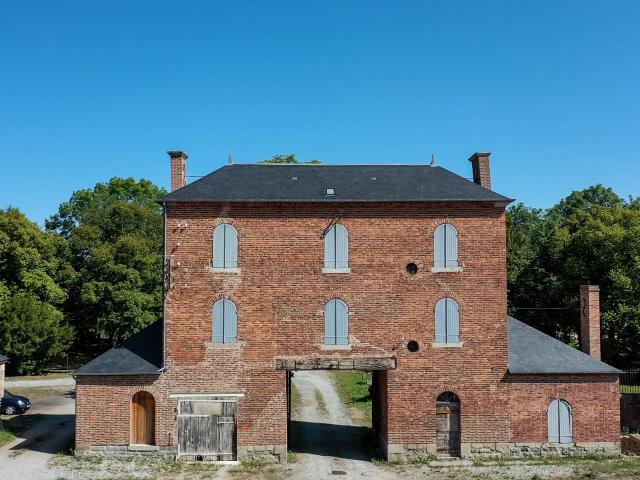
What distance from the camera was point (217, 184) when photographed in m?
21.6

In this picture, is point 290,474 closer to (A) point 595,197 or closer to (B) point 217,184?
(B) point 217,184

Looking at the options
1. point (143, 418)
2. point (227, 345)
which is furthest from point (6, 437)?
point (227, 345)

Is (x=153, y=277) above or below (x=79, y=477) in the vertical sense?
above

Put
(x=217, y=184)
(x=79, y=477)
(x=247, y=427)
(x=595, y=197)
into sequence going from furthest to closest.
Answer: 1. (x=595, y=197)
2. (x=217, y=184)
3. (x=247, y=427)
4. (x=79, y=477)

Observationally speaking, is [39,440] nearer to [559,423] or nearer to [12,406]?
[12,406]

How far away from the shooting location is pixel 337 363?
20.1 meters

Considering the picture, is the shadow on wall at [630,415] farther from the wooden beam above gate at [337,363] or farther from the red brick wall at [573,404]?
the wooden beam above gate at [337,363]

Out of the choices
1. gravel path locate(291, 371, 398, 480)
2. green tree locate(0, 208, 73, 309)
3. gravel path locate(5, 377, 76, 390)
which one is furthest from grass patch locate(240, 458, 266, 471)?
green tree locate(0, 208, 73, 309)

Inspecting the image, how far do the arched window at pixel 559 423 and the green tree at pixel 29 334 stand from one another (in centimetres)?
3396

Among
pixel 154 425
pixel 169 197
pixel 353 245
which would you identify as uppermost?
pixel 169 197

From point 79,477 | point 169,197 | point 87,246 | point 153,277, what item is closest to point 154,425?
point 79,477

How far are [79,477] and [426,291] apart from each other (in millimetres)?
13252

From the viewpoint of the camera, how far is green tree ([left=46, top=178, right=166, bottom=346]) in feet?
137

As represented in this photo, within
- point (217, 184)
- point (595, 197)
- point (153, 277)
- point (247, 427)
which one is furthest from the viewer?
point (595, 197)
